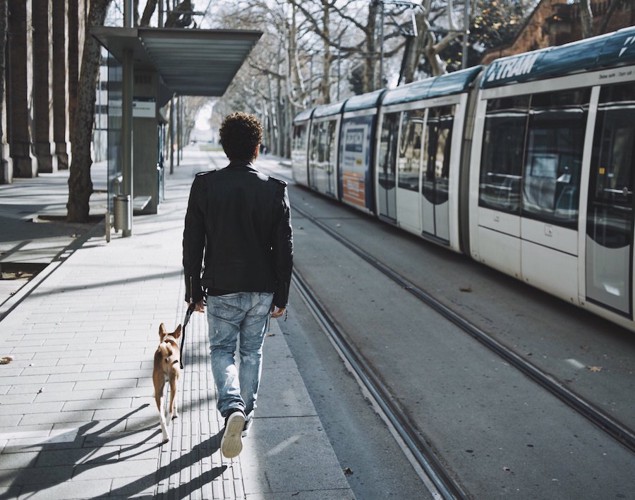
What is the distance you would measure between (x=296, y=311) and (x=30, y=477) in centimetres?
551

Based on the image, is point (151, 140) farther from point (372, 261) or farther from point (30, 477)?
point (30, 477)

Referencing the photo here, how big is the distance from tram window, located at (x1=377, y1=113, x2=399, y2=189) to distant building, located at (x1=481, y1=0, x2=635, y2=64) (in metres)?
15.1

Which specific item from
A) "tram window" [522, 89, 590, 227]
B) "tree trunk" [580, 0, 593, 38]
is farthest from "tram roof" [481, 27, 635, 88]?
"tree trunk" [580, 0, 593, 38]

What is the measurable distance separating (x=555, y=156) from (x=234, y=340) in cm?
570

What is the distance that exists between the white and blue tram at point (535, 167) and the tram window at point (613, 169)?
0.6 inches

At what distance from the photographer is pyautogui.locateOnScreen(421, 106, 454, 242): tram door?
523 inches

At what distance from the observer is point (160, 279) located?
1102cm

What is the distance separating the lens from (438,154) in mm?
13742

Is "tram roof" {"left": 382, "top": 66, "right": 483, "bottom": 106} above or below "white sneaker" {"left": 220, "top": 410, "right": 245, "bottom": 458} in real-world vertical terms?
above

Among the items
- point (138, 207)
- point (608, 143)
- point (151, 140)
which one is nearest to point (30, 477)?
point (608, 143)

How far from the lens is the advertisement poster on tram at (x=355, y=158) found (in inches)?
768

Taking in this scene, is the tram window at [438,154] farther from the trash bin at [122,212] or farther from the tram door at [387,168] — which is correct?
the trash bin at [122,212]

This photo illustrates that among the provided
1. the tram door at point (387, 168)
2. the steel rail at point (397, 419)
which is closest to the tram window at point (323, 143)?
the tram door at point (387, 168)

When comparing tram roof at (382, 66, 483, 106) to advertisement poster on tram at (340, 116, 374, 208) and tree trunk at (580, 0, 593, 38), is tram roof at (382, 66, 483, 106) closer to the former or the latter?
advertisement poster on tram at (340, 116, 374, 208)
